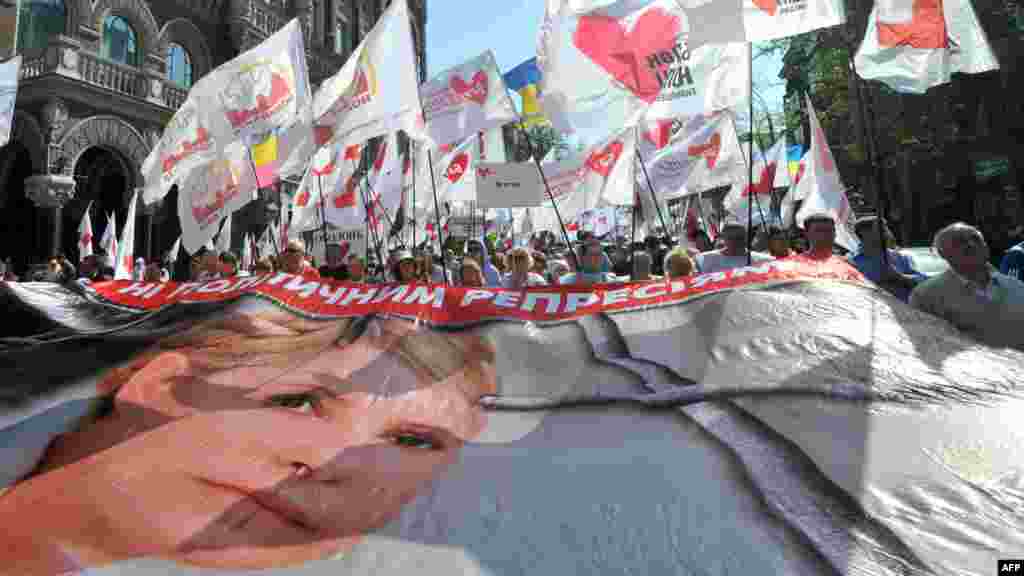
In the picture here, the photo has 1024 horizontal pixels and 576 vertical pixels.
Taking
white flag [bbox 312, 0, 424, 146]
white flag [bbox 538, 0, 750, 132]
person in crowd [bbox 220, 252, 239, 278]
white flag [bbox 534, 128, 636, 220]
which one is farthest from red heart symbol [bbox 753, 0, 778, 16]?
person in crowd [bbox 220, 252, 239, 278]

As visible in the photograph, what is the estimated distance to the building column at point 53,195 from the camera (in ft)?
50.7

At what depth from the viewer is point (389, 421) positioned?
9.82ft

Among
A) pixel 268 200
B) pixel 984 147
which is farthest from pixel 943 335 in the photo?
pixel 984 147

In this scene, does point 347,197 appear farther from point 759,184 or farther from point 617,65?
point 759,184

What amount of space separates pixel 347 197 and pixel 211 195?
14.8ft

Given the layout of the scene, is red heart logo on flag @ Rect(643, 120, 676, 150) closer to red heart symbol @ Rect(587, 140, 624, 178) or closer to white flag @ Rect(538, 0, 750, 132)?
red heart symbol @ Rect(587, 140, 624, 178)

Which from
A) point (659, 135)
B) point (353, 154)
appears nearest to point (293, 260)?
point (353, 154)

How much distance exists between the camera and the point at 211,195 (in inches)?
283

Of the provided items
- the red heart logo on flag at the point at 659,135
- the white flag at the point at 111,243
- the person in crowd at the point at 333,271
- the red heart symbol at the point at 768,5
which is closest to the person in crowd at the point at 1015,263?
the red heart symbol at the point at 768,5

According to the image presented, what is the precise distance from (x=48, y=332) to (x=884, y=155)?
2982 cm

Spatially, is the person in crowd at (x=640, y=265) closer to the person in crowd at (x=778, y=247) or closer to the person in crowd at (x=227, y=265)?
the person in crowd at (x=778, y=247)

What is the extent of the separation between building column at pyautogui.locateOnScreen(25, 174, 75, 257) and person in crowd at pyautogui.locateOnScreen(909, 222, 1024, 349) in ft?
59.9

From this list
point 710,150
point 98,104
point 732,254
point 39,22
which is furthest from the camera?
point 39,22

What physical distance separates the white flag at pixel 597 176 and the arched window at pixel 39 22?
608 inches
